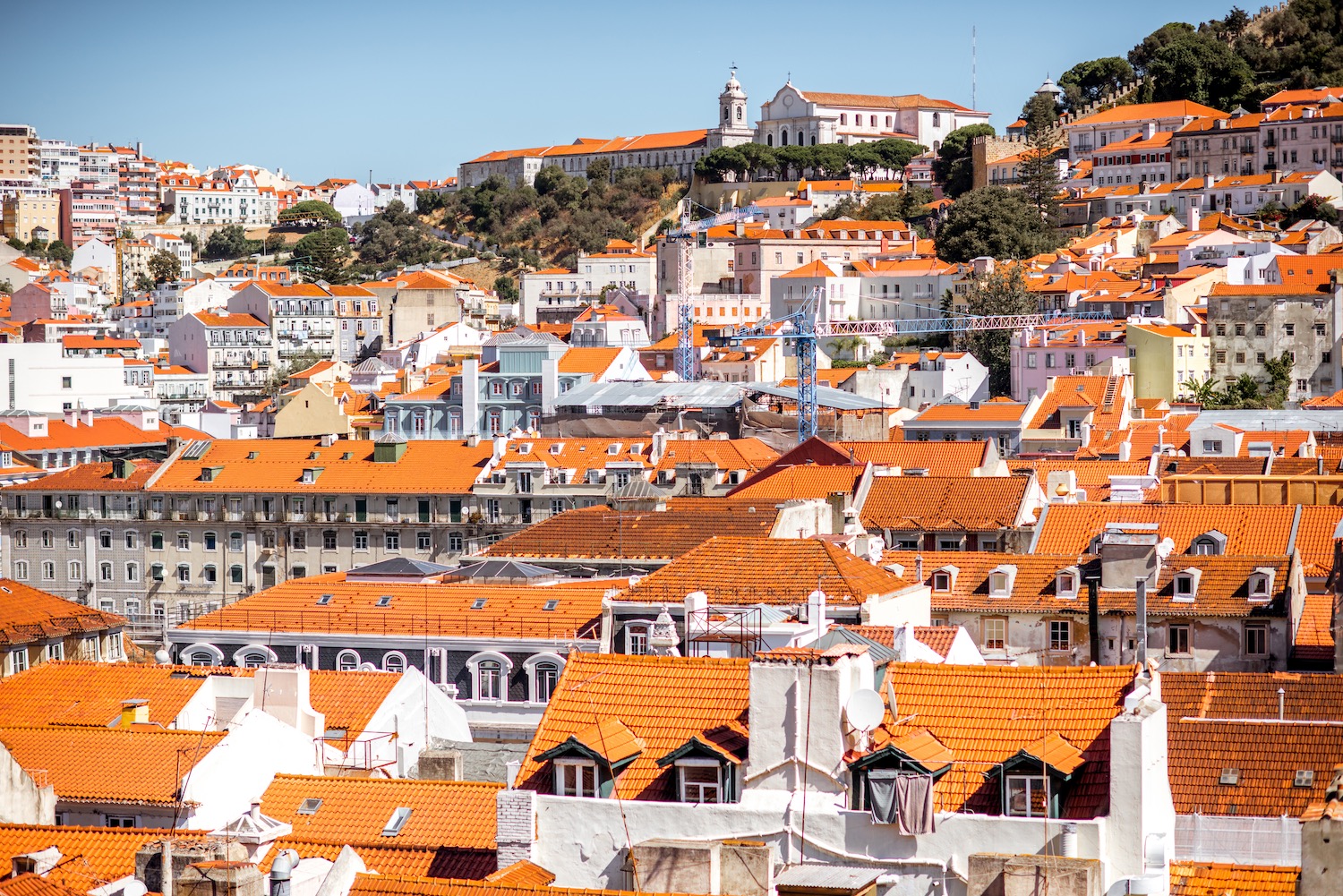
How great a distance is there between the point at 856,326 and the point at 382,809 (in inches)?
3600

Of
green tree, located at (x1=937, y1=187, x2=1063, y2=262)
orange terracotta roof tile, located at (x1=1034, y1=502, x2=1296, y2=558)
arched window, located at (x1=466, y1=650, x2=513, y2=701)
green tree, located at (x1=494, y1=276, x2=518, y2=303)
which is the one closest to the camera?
arched window, located at (x1=466, y1=650, x2=513, y2=701)

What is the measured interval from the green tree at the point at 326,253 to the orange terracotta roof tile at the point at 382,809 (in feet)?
427

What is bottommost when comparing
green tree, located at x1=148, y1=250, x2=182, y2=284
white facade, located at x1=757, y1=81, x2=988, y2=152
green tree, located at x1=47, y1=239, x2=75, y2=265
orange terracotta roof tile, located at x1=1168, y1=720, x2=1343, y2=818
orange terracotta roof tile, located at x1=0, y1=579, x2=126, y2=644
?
orange terracotta roof tile, located at x1=0, y1=579, x2=126, y2=644

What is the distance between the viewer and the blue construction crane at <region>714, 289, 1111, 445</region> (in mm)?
81812

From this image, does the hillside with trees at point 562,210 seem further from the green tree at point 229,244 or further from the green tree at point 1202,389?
the green tree at point 1202,389

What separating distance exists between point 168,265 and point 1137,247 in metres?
79.7

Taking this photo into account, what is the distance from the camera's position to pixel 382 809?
60.6ft

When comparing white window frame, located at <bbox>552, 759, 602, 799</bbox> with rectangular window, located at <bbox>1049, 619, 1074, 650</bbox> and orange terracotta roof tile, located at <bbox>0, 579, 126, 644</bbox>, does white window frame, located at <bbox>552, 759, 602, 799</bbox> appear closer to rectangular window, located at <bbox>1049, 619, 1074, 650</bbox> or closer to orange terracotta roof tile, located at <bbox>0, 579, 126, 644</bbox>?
rectangular window, located at <bbox>1049, 619, 1074, 650</bbox>

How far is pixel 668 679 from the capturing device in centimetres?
1565

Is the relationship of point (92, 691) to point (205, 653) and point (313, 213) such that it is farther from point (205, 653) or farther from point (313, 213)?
point (313, 213)

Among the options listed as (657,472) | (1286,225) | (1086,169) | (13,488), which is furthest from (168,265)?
(657,472)

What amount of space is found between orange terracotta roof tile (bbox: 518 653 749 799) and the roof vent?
292 cm

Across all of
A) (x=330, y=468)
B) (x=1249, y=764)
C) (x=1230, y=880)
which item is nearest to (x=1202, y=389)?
(x=330, y=468)

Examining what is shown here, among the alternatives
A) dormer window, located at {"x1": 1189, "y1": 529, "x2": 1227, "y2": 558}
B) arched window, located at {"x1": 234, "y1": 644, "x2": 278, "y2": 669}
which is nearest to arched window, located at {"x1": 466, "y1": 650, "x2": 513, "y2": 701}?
arched window, located at {"x1": 234, "y1": 644, "x2": 278, "y2": 669}
